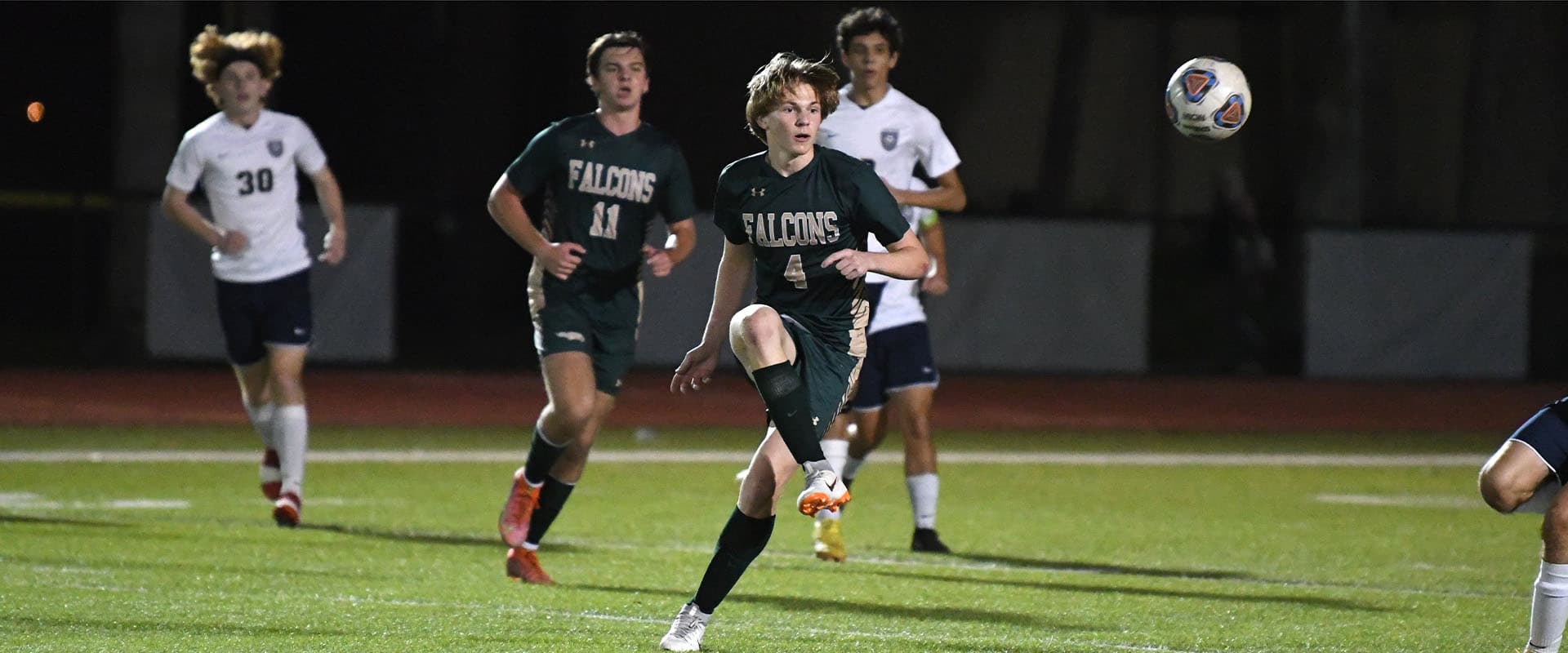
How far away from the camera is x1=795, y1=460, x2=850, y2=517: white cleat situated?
5.61 metres

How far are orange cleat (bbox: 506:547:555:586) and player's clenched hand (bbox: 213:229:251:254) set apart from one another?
2666 millimetres

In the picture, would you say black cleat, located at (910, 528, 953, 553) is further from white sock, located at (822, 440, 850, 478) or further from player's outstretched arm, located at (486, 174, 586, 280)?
player's outstretched arm, located at (486, 174, 586, 280)

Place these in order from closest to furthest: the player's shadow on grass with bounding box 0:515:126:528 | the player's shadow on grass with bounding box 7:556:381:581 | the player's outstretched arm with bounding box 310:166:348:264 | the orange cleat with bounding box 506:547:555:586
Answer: the orange cleat with bounding box 506:547:555:586 → the player's shadow on grass with bounding box 7:556:381:581 → the player's shadow on grass with bounding box 0:515:126:528 → the player's outstretched arm with bounding box 310:166:348:264

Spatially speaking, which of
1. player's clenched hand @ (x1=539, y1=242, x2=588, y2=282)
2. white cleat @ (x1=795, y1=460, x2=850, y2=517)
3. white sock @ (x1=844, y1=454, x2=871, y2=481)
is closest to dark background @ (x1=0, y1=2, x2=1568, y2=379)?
white sock @ (x1=844, y1=454, x2=871, y2=481)

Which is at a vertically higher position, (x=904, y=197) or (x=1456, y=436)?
(x=904, y=197)

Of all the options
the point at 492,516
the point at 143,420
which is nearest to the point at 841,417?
the point at 492,516

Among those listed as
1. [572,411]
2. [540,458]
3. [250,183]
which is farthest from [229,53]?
[572,411]

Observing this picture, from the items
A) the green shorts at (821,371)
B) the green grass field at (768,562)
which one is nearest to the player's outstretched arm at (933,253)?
the green grass field at (768,562)

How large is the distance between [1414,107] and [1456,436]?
711cm

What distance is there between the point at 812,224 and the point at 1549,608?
2.48 meters

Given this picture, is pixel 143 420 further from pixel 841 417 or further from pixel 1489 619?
pixel 1489 619

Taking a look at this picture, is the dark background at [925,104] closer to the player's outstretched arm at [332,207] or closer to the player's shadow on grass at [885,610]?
the player's outstretched arm at [332,207]

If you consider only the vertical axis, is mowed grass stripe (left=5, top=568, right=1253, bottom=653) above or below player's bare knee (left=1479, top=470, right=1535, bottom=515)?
below

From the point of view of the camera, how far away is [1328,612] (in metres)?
7.29
